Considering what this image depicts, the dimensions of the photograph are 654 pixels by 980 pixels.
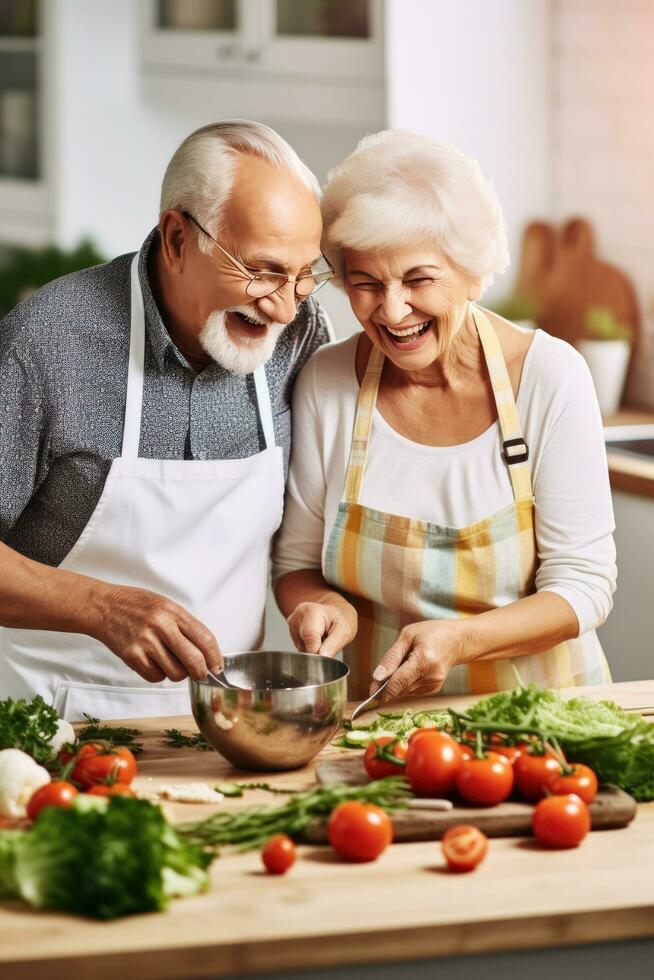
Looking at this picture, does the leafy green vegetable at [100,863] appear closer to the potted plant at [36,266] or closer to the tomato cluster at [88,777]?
the tomato cluster at [88,777]

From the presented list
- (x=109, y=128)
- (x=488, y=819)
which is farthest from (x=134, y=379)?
(x=109, y=128)

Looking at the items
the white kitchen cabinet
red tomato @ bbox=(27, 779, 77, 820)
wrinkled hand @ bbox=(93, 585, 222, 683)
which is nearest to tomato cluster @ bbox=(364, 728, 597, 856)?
wrinkled hand @ bbox=(93, 585, 222, 683)

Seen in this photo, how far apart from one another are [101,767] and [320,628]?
16.8 inches

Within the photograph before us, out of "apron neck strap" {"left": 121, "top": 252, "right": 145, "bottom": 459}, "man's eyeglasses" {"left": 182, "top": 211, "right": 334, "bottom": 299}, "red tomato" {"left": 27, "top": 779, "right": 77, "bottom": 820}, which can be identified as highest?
"man's eyeglasses" {"left": 182, "top": 211, "right": 334, "bottom": 299}

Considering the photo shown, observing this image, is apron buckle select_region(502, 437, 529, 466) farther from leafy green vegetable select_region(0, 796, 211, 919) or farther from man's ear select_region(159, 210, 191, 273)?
leafy green vegetable select_region(0, 796, 211, 919)

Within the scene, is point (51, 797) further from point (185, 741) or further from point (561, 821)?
point (561, 821)

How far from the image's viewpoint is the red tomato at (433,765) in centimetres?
149

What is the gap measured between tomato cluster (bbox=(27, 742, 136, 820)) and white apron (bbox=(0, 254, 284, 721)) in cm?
41

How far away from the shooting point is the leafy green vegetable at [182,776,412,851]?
1.42 metres

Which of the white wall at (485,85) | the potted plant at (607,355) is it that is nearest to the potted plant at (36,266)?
the white wall at (485,85)

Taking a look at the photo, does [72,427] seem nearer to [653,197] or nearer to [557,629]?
[557,629]

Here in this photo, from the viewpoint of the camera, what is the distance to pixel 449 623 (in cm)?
185

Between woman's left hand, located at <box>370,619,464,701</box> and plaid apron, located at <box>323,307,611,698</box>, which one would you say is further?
plaid apron, located at <box>323,307,611,698</box>

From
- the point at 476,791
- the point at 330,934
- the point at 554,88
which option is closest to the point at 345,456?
the point at 476,791
